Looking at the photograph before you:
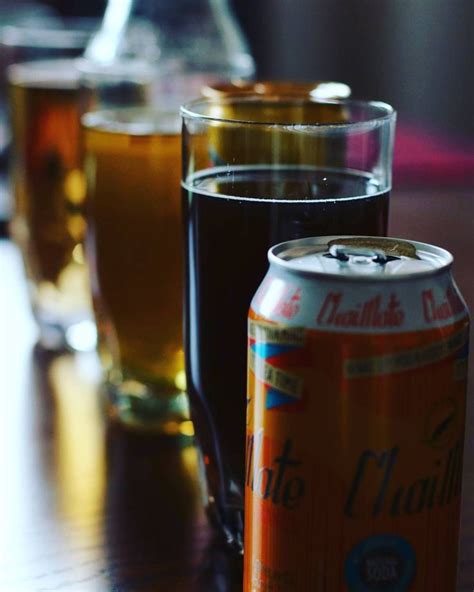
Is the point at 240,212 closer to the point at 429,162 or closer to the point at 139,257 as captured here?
the point at 139,257

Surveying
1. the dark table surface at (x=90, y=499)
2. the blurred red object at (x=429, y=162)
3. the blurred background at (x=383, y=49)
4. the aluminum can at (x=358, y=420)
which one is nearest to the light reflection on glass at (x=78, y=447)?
the dark table surface at (x=90, y=499)

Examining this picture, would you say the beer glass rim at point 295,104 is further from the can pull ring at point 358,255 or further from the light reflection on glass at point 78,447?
the light reflection on glass at point 78,447

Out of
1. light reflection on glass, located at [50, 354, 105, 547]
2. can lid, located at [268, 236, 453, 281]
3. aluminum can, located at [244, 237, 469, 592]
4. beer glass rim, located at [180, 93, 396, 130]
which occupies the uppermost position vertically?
beer glass rim, located at [180, 93, 396, 130]

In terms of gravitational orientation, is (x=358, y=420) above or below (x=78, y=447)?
above

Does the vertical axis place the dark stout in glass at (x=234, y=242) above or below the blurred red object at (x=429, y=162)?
above

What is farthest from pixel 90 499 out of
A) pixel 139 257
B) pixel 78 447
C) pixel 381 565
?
pixel 381 565

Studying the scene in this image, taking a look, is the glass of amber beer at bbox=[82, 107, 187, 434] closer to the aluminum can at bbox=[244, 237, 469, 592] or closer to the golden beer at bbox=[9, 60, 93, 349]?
the golden beer at bbox=[9, 60, 93, 349]

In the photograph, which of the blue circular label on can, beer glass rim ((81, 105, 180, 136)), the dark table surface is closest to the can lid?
the blue circular label on can

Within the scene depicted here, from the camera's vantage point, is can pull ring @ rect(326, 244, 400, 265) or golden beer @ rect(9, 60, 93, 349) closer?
can pull ring @ rect(326, 244, 400, 265)
